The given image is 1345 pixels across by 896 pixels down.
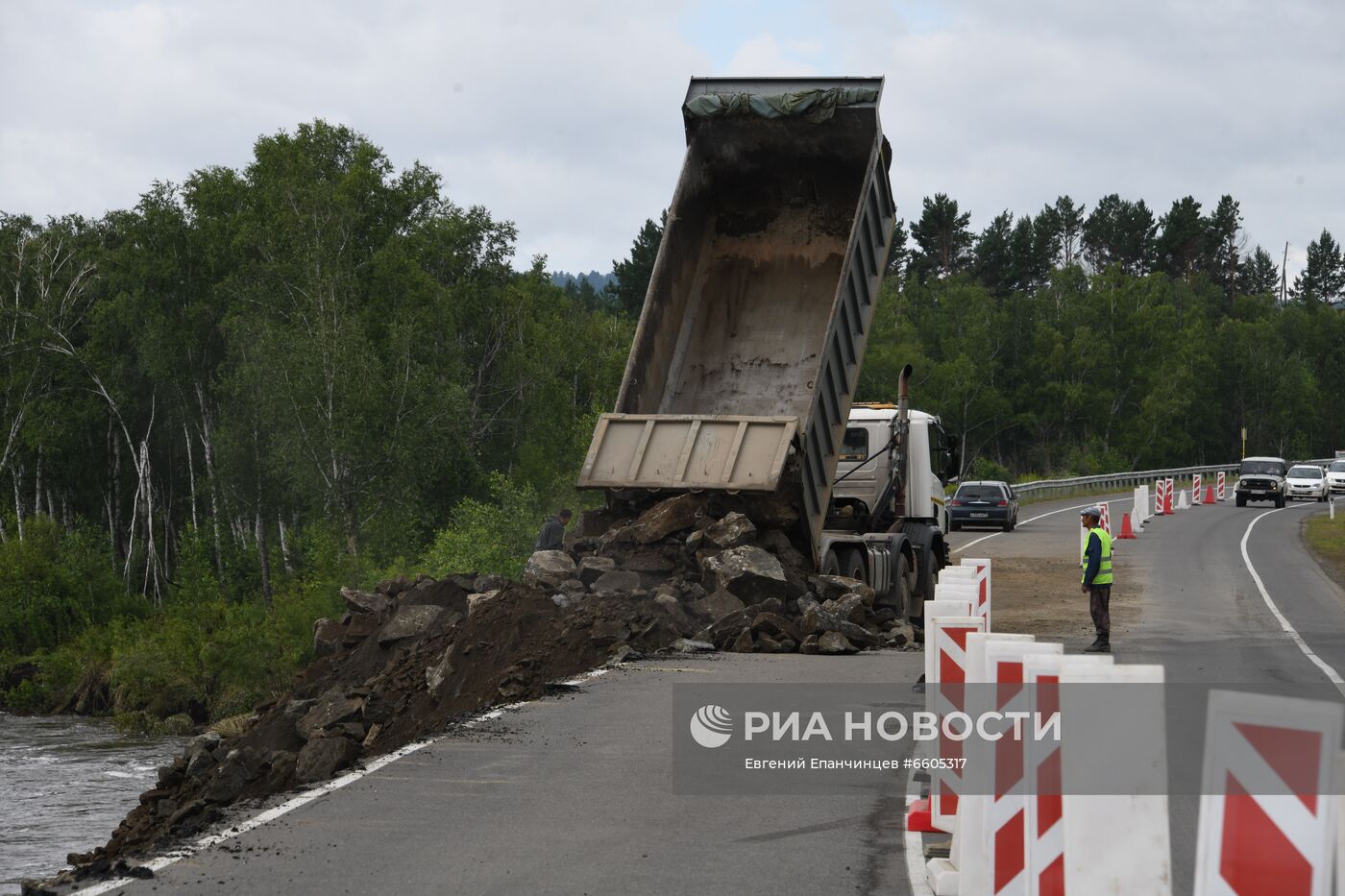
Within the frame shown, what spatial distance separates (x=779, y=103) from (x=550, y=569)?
6.33 meters

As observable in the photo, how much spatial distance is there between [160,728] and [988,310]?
6538 cm

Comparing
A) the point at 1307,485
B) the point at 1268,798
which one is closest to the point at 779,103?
the point at 1268,798

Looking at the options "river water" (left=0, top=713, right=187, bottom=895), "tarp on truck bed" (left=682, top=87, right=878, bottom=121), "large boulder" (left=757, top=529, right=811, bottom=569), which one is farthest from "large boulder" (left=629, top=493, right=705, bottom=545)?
"river water" (left=0, top=713, right=187, bottom=895)

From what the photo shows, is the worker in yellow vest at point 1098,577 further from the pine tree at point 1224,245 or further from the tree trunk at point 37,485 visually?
the pine tree at point 1224,245

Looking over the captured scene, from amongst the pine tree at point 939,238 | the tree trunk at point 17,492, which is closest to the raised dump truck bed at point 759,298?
the tree trunk at point 17,492

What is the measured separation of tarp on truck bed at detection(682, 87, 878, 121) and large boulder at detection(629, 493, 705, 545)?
4908mm

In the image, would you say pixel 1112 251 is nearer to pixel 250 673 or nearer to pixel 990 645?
pixel 250 673

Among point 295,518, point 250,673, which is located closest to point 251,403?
point 295,518

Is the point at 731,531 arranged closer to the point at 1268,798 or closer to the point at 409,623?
the point at 409,623

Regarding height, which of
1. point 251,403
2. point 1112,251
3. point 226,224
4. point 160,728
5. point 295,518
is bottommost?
point 160,728

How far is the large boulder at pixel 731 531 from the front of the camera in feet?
56.1

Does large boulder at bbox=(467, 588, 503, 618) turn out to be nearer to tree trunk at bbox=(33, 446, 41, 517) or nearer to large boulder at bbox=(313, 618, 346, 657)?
large boulder at bbox=(313, 618, 346, 657)

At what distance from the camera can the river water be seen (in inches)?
666

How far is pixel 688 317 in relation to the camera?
19.5 meters
